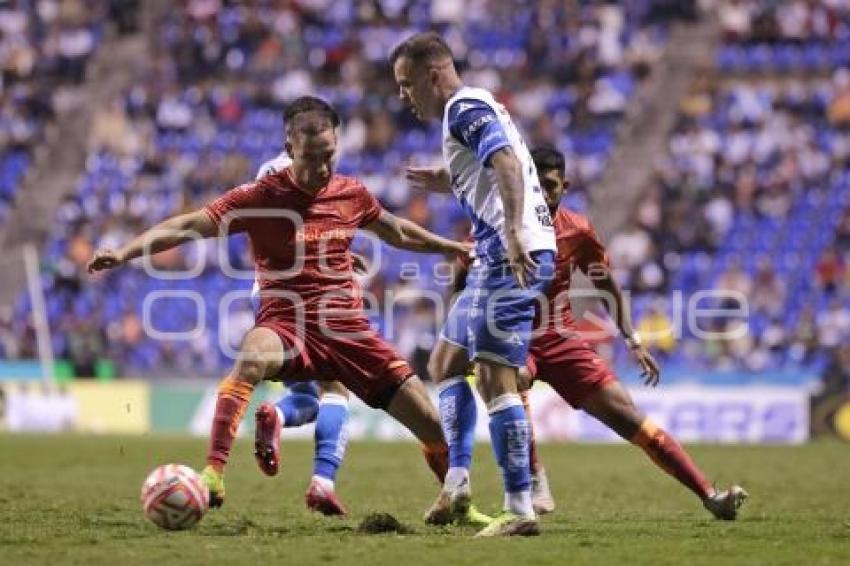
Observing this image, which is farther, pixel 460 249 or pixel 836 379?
pixel 836 379

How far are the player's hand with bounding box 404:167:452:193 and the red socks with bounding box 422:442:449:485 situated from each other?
1673 millimetres

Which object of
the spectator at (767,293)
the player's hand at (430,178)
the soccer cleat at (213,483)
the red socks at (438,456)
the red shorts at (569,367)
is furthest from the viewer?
the spectator at (767,293)

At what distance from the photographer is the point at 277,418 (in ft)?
32.9

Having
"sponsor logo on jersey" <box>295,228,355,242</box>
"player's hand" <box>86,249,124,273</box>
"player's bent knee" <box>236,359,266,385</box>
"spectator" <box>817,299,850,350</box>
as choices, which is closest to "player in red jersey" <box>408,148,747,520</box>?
"sponsor logo on jersey" <box>295,228,355,242</box>

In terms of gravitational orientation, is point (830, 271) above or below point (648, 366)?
above

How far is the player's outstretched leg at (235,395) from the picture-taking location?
9.24 meters

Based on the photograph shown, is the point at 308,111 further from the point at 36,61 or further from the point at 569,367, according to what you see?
the point at 36,61

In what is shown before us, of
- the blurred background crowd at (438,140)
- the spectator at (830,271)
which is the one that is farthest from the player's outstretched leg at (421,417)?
the spectator at (830,271)

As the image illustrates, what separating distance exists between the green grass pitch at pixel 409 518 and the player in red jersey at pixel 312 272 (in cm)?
93

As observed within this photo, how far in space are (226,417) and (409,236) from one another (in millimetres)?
1956

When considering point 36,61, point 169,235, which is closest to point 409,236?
point 169,235

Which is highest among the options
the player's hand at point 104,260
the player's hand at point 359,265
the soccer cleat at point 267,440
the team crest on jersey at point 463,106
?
the team crest on jersey at point 463,106

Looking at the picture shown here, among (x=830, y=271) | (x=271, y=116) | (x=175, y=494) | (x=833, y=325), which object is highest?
(x=271, y=116)

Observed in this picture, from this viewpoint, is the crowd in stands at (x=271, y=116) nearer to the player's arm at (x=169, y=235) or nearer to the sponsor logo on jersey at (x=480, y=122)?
the player's arm at (x=169, y=235)
